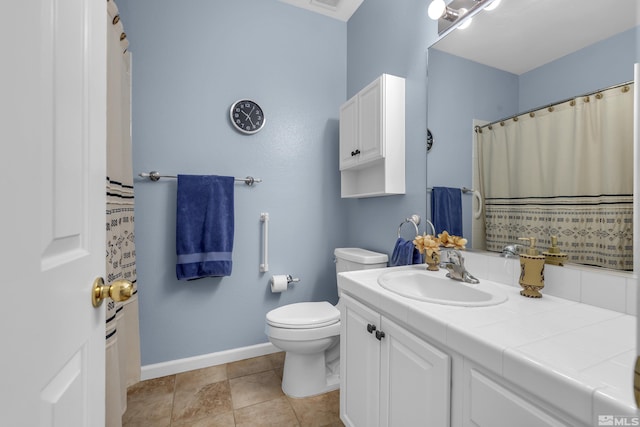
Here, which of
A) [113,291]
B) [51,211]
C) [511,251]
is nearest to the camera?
[51,211]

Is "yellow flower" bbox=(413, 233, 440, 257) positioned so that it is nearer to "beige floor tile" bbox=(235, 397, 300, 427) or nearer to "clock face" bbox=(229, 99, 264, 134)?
"beige floor tile" bbox=(235, 397, 300, 427)

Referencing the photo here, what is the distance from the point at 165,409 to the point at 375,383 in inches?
49.2

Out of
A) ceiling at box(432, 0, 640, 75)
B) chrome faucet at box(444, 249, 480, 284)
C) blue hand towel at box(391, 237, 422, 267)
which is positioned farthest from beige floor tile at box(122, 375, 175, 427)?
ceiling at box(432, 0, 640, 75)

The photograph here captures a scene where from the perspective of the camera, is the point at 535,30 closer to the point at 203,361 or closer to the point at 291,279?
the point at 291,279

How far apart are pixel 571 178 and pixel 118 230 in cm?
185

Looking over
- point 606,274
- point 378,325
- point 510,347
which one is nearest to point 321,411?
point 378,325

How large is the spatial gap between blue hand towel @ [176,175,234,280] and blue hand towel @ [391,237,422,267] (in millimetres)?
1105

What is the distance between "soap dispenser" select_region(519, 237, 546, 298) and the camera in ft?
3.06

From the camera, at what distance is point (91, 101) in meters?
0.55

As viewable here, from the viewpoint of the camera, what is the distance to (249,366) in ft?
6.42

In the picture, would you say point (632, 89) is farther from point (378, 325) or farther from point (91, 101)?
point (91, 101)

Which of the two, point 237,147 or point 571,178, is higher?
point 237,147

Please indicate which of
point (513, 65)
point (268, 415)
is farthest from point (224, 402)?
point (513, 65)

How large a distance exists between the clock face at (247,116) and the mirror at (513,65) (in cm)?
119
